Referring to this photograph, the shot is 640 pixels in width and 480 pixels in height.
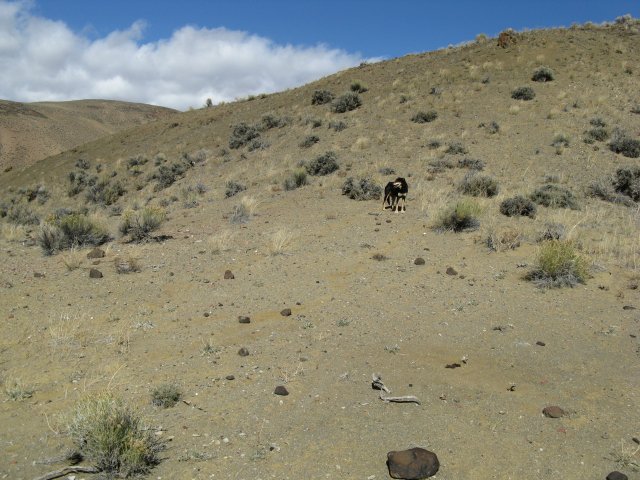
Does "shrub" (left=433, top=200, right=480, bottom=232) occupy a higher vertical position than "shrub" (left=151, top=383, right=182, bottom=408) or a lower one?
higher

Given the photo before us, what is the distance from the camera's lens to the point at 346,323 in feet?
22.9

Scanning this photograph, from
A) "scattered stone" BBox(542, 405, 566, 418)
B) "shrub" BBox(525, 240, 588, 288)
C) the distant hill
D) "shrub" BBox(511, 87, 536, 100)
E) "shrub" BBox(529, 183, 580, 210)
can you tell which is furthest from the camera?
the distant hill

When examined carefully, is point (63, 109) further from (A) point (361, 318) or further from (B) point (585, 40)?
(A) point (361, 318)

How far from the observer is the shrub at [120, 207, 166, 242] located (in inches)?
453

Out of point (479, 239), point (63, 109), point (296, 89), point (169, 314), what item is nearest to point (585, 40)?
point (296, 89)

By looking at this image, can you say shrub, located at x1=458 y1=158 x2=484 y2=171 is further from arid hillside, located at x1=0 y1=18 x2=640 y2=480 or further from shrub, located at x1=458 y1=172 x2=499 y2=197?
shrub, located at x1=458 y1=172 x2=499 y2=197

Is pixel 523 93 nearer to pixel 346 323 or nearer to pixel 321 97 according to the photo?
pixel 321 97

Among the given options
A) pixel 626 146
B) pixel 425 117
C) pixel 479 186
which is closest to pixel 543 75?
pixel 425 117

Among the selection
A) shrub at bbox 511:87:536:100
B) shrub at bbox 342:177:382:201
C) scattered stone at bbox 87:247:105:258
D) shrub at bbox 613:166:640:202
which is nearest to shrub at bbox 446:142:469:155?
shrub at bbox 342:177:382:201

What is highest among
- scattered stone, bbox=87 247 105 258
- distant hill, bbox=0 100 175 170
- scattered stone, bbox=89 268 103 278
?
distant hill, bbox=0 100 175 170

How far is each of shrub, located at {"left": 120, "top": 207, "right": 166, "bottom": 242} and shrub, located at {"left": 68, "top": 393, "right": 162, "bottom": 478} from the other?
7.61 meters

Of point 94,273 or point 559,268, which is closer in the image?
point 559,268

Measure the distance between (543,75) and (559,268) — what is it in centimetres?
2039

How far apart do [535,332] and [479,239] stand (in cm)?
376
